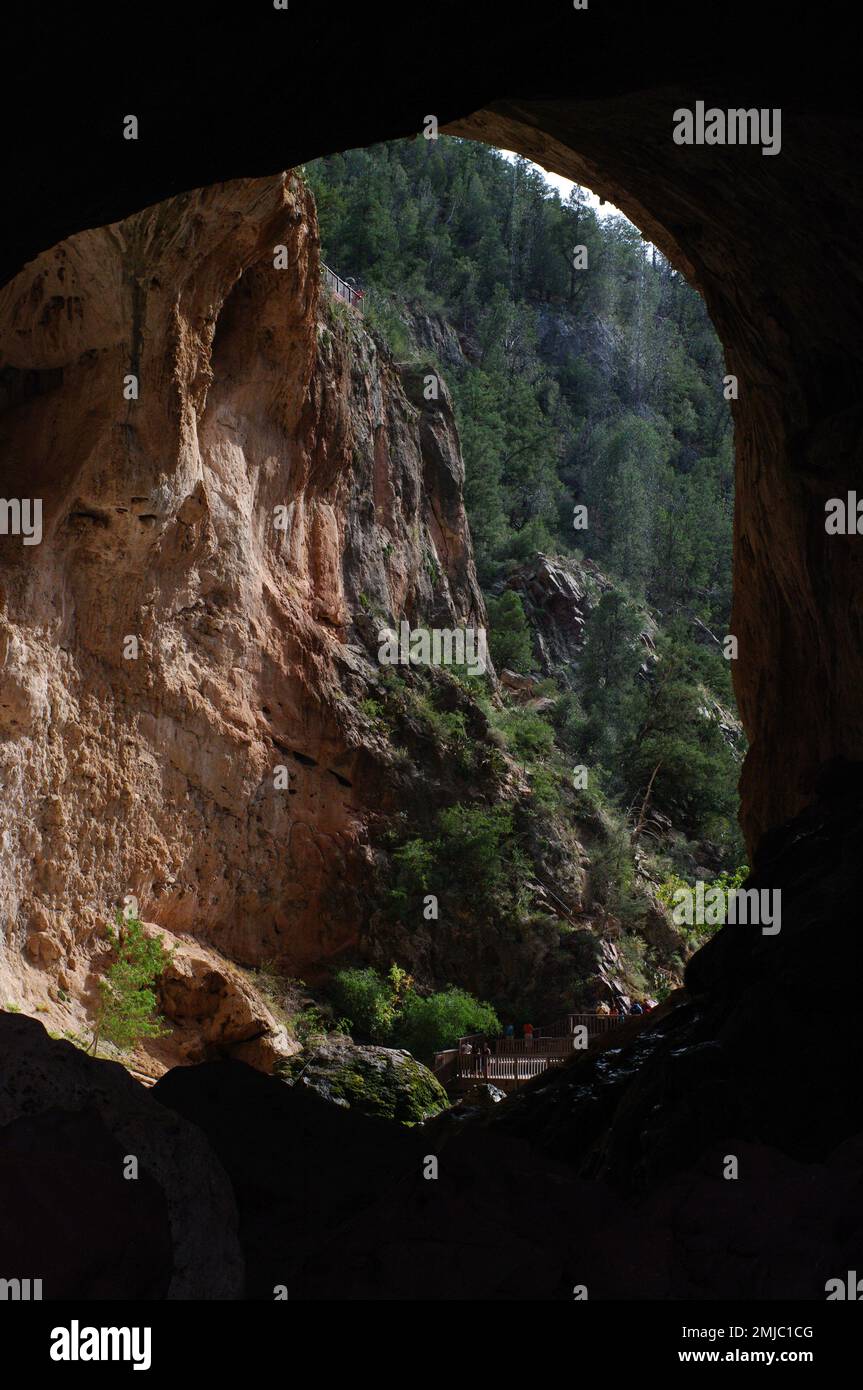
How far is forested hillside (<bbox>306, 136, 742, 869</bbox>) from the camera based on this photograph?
144ft

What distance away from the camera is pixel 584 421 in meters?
70.6

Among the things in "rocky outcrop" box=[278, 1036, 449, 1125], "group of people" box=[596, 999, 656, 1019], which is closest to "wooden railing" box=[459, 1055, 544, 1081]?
"group of people" box=[596, 999, 656, 1019]

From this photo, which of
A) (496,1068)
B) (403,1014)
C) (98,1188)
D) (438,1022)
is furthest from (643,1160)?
(403,1014)

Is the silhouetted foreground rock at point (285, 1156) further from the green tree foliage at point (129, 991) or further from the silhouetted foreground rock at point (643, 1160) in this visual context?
the green tree foliage at point (129, 991)

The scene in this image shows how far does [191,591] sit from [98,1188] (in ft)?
55.5

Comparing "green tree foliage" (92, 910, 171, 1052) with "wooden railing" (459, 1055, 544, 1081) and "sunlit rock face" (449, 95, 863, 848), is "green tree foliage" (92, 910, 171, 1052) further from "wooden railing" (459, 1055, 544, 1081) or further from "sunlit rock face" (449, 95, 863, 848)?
"sunlit rock face" (449, 95, 863, 848)

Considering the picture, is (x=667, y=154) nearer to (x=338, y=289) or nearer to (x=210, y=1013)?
(x=210, y=1013)

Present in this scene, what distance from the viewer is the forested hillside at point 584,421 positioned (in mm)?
43812

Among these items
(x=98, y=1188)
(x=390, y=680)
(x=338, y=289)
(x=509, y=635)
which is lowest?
(x=98, y=1188)

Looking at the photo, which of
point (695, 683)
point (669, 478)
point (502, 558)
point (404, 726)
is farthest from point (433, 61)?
point (669, 478)

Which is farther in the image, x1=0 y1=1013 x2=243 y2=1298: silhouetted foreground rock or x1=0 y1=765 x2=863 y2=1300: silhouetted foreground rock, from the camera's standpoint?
x1=0 y1=765 x2=863 y2=1300: silhouetted foreground rock

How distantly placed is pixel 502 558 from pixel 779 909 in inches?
1797

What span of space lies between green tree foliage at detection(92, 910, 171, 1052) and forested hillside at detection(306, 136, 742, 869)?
47.6 feet

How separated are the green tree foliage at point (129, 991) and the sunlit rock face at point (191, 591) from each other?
50 centimetres
